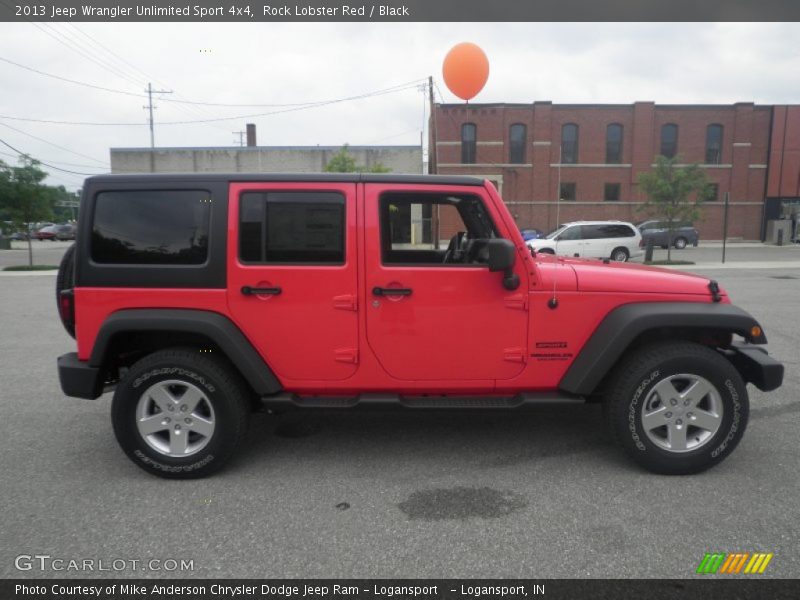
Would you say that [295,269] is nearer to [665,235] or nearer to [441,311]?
[441,311]

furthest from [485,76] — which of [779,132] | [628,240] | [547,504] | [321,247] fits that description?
[779,132]

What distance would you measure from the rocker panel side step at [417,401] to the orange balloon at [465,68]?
1144cm

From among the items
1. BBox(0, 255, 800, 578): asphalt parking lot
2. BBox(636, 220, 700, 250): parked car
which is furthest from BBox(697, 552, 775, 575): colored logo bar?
BBox(636, 220, 700, 250): parked car

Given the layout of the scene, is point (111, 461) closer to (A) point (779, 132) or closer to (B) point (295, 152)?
(B) point (295, 152)

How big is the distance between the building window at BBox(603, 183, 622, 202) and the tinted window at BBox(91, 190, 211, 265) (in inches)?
1541

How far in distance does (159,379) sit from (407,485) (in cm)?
174

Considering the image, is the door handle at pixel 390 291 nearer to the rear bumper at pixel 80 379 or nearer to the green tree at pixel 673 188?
the rear bumper at pixel 80 379

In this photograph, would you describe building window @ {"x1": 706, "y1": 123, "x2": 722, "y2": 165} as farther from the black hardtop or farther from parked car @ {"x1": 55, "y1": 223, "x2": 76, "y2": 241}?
parked car @ {"x1": 55, "y1": 223, "x2": 76, "y2": 241}

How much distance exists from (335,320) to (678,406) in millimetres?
2297

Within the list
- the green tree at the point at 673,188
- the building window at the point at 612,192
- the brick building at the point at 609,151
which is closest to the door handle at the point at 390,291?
the green tree at the point at 673,188

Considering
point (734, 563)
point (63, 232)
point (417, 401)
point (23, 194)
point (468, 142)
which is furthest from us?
point (63, 232)

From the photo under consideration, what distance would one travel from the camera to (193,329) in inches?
128

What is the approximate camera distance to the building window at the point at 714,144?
37.6m

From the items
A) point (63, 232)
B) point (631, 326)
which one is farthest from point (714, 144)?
point (63, 232)
